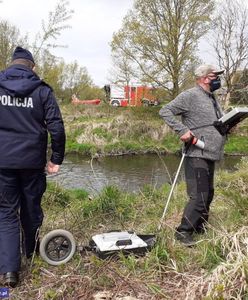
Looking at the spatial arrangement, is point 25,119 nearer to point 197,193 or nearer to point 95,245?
point 95,245

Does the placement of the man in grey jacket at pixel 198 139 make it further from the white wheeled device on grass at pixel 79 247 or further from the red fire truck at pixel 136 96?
the red fire truck at pixel 136 96

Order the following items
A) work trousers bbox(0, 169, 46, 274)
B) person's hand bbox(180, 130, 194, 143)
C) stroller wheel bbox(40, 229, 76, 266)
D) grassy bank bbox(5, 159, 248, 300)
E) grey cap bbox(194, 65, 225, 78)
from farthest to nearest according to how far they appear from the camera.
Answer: grey cap bbox(194, 65, 225, 78)
person's hand bbox(180, 130, 194, 143)
stroller wheel bbox(40, 229, 76, 266)
work trousers bbox(0, 169, 46, 274)
grassy bank bbox(5, 159, 248, 300)

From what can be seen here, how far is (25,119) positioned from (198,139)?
179 cm

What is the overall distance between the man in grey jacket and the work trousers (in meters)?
1.46

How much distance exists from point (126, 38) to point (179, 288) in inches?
895

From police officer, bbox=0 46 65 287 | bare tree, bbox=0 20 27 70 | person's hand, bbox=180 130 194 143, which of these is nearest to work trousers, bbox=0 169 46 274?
police officer, bbox=0 46 65 287

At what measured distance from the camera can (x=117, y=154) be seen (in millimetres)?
20906

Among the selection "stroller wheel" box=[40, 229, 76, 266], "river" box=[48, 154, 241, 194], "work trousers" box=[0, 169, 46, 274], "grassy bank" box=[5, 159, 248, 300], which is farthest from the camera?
"river" box=[48, 154, 241, 194]

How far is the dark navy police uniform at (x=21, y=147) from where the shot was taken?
340cm

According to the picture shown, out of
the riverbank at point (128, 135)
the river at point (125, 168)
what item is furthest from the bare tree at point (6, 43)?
the riverbank at point (128, 135)

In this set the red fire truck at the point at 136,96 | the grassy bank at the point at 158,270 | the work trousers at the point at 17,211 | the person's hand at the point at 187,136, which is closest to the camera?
the grassy bank at the point at 158,270

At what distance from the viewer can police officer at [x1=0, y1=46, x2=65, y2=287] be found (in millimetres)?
3396

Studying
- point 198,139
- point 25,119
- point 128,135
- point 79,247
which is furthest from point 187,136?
point 128,135

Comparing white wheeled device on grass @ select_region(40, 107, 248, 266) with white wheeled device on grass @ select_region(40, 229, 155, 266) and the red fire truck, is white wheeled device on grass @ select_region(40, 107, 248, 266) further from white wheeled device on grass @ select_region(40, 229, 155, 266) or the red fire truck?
the red fire truck
